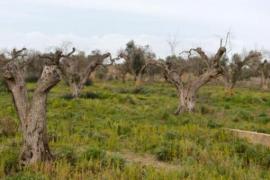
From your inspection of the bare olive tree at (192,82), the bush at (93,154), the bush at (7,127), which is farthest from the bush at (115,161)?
the bare olive tree at (192,82)

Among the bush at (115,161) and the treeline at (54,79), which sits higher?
the treeline at (54,79)

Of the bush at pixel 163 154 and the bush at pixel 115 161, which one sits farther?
the bush at pixel 163 154

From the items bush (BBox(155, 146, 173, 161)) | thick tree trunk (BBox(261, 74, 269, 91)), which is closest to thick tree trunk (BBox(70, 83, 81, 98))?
bush (BBox(155, 146, 173, 161))

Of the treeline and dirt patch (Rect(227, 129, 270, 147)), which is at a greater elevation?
the treeline

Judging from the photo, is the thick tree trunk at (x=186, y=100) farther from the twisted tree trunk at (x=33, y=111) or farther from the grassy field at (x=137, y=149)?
the twisted tree trunk at (x=33, y=111)

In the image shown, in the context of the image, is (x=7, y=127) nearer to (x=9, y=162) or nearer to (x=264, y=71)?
(x=9, y=162)

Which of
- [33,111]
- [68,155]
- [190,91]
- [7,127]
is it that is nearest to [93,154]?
[68,155]

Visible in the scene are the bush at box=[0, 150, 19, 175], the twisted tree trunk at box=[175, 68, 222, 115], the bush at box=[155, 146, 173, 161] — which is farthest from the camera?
the twisted tree trunk at box=[175, 68, 222, 115]

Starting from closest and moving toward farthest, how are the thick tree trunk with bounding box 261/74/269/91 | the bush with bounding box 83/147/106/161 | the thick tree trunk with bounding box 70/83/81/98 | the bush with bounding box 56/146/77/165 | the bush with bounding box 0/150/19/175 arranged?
the bush with bounding box 0/150/19/175 < the bush with bounding box 56/146/77/165 < the bush with bounding box 83/147/106/161 < the thick tree trunk with bounding box 70/83/81/98 < the thick tree trunk with bounding box 261/74/269/91

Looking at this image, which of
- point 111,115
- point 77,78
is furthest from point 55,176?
point 77,78

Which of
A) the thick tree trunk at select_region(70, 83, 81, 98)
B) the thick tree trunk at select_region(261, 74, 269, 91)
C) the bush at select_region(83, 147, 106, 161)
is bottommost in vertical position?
the thick tree trunk at select_region(261, 74, 269, 91)

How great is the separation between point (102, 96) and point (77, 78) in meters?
2.31

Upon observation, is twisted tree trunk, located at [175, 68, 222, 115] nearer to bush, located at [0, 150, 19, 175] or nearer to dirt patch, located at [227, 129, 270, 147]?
dirt patch, located at [227, 129, 270, 147]

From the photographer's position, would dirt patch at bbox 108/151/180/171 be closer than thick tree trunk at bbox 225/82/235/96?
Yes
